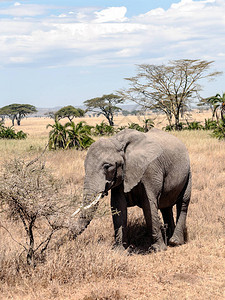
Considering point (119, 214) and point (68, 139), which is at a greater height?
point (68, 139)

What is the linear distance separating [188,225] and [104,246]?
2084 mm

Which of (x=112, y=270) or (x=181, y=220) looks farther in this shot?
(x=181, y=220)

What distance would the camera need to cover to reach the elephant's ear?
5.75 meters

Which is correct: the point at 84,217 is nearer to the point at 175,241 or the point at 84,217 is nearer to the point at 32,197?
the point at 32,197

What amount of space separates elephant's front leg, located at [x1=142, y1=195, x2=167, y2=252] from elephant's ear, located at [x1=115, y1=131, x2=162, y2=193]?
38 centimetres

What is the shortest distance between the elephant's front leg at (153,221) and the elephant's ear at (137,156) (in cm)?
38

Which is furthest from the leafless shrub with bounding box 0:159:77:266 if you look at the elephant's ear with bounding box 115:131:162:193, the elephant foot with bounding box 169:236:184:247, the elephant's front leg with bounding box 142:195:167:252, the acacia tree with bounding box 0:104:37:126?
the acacia tree with bounding box 0:104:37:126

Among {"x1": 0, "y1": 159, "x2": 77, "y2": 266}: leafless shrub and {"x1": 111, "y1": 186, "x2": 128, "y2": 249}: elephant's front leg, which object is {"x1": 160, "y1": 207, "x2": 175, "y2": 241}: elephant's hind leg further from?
{"x1": 0, "y1": 159, "x2": 77, "y2": 266}: leafless shrub

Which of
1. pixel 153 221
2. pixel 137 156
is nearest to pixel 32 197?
pixel 137 156

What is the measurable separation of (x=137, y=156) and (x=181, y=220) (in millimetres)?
1628

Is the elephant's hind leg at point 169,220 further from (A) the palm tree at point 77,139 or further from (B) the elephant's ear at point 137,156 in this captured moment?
(A) the palm tree at point 77,139

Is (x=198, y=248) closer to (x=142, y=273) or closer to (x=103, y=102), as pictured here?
(x=142, y=273)

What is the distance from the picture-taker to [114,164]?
18.5 ft

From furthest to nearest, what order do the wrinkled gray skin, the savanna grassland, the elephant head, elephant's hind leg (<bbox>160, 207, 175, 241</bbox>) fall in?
elephant's hind leg (<bbox>160, 207, 175, 241</bbox>) < the wrinkled gray skin < the elephant head < the savanna grassland
